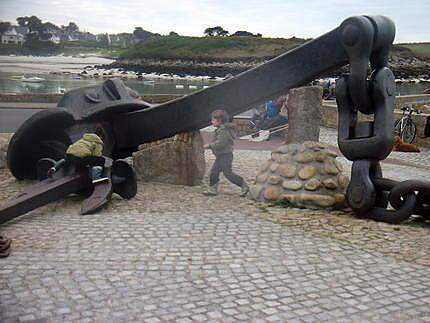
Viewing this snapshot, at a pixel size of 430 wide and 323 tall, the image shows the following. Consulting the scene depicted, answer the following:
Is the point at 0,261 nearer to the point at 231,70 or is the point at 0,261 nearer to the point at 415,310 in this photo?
the point at 415,310

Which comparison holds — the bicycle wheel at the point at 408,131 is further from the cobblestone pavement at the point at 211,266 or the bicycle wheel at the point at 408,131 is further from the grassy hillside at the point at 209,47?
the grassy hillside at the point at 209,47

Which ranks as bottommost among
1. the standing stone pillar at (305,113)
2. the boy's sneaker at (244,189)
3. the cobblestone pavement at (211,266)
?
the cobblestone pavement at (211,266)

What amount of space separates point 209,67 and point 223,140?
205ft

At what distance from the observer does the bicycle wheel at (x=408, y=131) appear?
11.8 meters

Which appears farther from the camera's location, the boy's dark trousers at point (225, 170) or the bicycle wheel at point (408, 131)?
the bicycle wheel at point (408, 131)

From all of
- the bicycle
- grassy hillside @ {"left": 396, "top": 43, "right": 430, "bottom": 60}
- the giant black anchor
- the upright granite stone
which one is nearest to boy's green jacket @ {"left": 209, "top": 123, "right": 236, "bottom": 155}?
the giant black anchor

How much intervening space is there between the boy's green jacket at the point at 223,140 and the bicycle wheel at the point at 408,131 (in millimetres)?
6497

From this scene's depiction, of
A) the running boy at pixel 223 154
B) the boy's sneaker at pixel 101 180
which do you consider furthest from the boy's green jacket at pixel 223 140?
the boy's sneaker at pixel 101 180

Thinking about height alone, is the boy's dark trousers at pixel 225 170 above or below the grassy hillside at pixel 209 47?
below

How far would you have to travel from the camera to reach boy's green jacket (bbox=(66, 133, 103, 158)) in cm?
575

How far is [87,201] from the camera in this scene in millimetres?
5602

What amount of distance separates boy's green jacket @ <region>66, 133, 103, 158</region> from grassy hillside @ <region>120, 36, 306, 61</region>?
2305 inches

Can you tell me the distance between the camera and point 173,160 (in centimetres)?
700

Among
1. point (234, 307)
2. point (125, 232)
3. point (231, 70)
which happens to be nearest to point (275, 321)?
point (234, 307)
